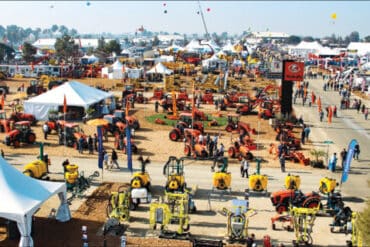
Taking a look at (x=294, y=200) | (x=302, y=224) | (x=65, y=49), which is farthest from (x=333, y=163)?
(x=65, y=49)

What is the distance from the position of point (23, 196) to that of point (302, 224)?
838 centimetres

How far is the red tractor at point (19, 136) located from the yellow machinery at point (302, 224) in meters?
16.4

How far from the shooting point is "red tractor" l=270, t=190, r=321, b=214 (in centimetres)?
1530

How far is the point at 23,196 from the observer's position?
12.8 metres

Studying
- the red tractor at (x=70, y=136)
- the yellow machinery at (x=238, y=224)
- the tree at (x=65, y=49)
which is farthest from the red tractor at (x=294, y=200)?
the tree at (x=65, y=49)

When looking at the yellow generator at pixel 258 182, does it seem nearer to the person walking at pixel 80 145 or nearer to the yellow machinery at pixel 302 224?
the yellow machinery at pixel 302 224

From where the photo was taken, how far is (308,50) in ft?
355

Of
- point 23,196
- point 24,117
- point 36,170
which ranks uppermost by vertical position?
point 23,196

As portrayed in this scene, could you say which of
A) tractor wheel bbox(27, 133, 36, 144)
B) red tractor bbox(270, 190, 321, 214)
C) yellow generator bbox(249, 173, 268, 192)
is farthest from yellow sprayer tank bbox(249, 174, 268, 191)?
tractor wheel bbox(27, 133, 36, 144)

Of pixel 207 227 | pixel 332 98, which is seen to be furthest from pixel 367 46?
pixel 207 227

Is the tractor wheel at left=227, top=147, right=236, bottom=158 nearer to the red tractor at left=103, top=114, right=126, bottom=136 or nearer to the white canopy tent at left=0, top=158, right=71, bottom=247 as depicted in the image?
the red tractor at left=103, top=114, right=126, bottom=136

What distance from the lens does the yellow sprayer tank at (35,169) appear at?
17609 millimetres

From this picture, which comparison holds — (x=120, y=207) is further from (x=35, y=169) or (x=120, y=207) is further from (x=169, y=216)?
(x=35, y=169)

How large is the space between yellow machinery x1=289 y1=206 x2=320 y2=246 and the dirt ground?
336cm
